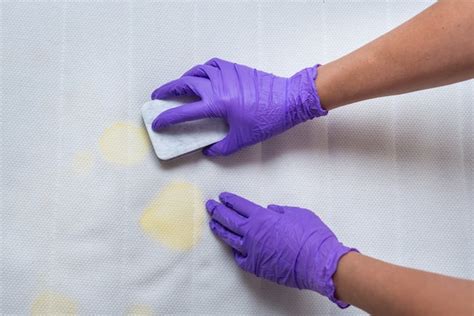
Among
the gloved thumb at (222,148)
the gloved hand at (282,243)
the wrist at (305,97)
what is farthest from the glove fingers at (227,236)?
the wrist at (305,97)

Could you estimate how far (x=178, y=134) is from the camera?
97cm

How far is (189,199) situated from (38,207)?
0.98 ft

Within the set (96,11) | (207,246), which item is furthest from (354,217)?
(96,11)

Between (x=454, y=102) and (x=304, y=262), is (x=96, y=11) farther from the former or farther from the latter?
(x=454, y=102)

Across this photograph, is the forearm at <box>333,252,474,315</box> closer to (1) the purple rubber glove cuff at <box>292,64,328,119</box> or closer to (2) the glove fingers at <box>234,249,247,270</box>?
(2) the glove fingers at <box>234,249,247,270</box>

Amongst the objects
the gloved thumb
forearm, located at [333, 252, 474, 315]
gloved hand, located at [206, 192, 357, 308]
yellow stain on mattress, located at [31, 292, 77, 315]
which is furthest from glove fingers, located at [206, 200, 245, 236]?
yellow stain on mattress, located at [31, 292, 77, 315]

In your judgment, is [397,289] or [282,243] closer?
[397,289]

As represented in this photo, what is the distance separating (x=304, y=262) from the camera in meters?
0.89

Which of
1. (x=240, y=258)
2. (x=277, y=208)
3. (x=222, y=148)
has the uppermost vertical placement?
(x=222, y=148)

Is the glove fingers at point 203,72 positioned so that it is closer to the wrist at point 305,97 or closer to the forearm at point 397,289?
the wrist at point 305,97

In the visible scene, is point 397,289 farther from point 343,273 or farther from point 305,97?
point 305,97

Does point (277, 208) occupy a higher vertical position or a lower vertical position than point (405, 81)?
lower

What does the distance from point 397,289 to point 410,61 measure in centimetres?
43

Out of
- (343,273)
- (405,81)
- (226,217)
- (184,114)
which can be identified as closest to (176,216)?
(226,217)
